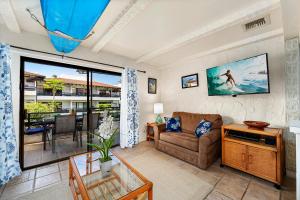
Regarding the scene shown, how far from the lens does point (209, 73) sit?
9.48 feet

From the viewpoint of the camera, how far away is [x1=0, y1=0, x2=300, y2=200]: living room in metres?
1.56

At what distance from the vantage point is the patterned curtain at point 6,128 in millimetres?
1846

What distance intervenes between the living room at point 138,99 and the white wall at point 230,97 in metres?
0.02

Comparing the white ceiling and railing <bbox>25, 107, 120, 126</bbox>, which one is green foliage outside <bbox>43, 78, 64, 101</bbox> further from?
the white ceiling

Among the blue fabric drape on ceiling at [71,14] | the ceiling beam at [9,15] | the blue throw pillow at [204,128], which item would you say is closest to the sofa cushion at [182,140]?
the blue throw pillow at [204,128]

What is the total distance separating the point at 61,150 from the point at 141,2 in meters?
3.40

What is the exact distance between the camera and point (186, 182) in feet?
6.24

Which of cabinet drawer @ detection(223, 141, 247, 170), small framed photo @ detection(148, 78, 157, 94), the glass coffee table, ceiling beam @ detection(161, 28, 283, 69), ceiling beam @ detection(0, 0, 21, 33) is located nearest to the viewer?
the glass coffee table

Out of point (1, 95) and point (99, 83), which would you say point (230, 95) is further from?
point (1, 95)

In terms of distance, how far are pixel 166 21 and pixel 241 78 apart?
1744 mm

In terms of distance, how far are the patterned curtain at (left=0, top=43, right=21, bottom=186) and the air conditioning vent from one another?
12.0 feet

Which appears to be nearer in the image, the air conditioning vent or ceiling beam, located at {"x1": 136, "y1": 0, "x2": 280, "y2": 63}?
ceiling beam, located at {"x1": 136, "y1": 0, "x2": 280, "y2": 63}

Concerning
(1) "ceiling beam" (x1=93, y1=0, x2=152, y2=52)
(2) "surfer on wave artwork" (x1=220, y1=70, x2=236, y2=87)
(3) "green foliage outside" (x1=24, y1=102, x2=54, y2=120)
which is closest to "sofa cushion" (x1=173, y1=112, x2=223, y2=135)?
(2) "surfer on wave artwork" (x1=220, y1=70, x2=236, y2=87)

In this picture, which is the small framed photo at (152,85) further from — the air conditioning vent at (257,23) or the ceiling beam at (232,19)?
the air conditioning vent at (257,23)
